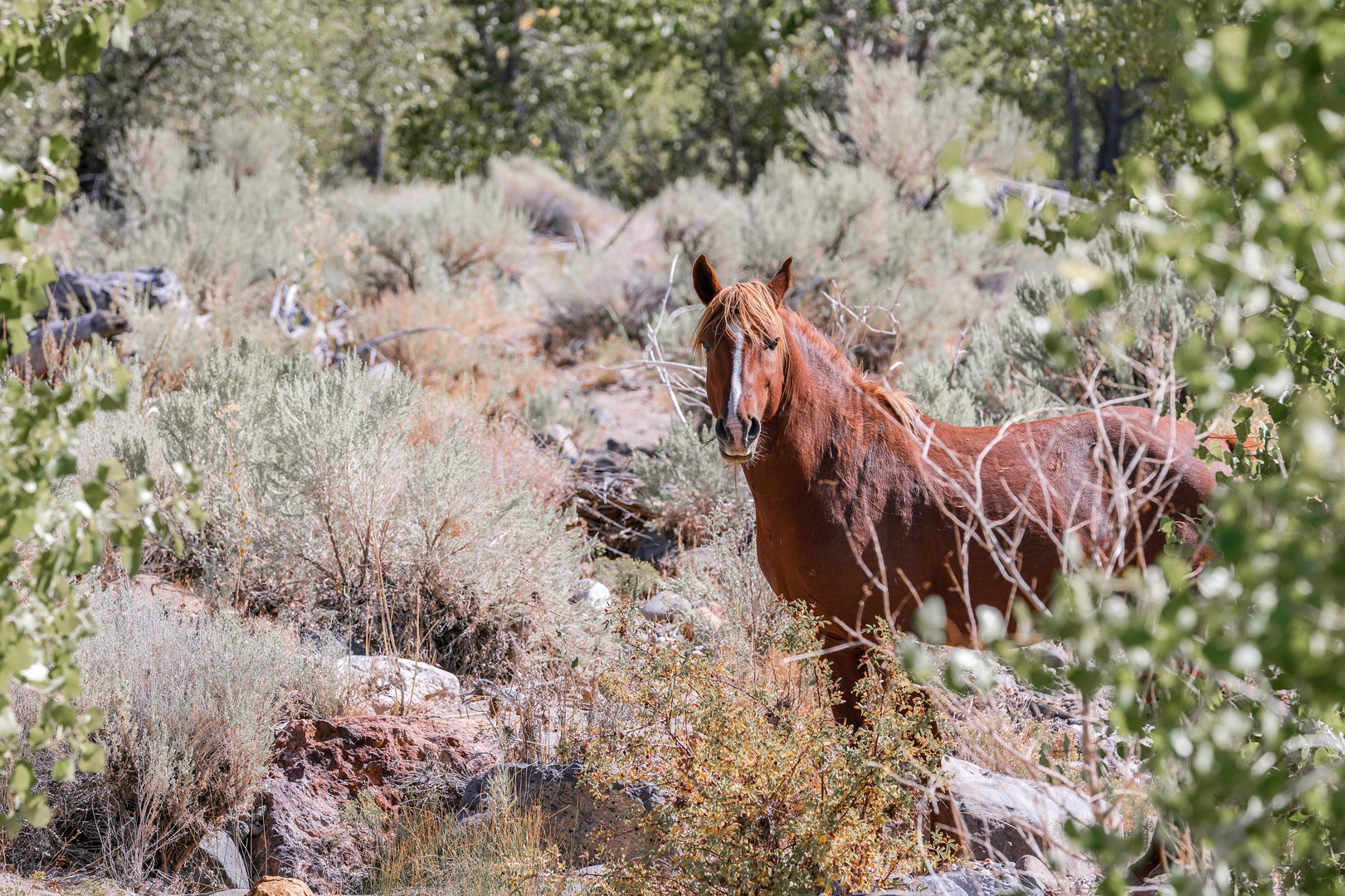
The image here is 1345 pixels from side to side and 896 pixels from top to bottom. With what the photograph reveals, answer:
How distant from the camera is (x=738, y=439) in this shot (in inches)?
131

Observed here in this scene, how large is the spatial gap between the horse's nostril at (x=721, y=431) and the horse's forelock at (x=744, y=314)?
12.2 inches

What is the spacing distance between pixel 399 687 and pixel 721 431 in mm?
2235

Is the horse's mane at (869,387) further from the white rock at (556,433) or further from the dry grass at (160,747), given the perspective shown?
the white rock at (556,433)

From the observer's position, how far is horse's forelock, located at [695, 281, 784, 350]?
347 cm

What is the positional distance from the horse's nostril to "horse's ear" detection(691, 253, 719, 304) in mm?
629

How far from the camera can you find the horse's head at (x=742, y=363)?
3361 mm

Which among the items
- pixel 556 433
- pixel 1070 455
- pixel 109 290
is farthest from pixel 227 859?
pixel 109 290

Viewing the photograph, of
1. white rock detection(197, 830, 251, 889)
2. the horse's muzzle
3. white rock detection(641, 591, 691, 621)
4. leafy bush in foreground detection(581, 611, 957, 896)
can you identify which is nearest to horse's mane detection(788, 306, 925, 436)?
the horse's muzzle

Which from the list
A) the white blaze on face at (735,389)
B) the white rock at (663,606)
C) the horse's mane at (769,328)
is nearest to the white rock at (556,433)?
the white rock at (663,606)

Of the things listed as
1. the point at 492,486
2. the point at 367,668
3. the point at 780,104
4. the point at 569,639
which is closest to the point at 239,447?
the point at 492,486

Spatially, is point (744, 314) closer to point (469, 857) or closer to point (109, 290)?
point (469, 857)

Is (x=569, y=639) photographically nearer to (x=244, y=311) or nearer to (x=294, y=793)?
(x=294, y=793)

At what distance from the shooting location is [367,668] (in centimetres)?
480

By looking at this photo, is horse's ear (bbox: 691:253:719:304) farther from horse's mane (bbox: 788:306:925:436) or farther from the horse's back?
the horse's back
